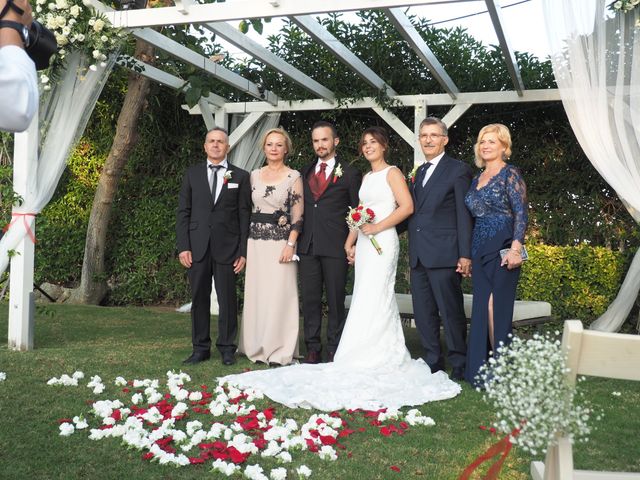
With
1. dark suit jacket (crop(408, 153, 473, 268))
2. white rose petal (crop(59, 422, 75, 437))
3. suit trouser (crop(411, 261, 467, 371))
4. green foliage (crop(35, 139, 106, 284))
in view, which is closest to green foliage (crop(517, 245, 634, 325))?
suit trouser (crop(411, 261, 467, 371))

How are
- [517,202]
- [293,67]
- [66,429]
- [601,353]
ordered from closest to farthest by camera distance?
[601,353] → [66,429] → [517,202] → [293,67]

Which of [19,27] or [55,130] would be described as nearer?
[19,27]

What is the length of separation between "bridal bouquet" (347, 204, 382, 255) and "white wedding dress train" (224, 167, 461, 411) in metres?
0.05

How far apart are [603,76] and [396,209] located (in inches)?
63.1

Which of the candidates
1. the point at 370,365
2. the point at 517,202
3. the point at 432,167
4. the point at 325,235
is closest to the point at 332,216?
the point at 325,235

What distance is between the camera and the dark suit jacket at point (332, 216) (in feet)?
16.8

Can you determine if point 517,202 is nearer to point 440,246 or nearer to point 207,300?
point 440,246

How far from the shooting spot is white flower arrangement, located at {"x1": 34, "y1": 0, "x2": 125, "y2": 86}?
504 centimetres

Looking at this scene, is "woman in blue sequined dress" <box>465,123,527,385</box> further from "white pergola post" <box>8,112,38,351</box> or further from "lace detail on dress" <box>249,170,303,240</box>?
"white pergola post" <box>8,112,38,351</box>

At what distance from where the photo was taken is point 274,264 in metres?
5.21

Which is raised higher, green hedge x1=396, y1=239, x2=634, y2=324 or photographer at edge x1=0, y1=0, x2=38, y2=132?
photographer at edge x1=0, y1=0, x2=38, y2=132

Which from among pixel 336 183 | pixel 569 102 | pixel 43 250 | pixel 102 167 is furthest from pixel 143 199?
pixel 569 102

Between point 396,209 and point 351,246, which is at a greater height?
point 396,209

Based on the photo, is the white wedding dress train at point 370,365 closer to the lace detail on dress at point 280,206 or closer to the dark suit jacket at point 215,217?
the lace detail on dress at point 280,206
